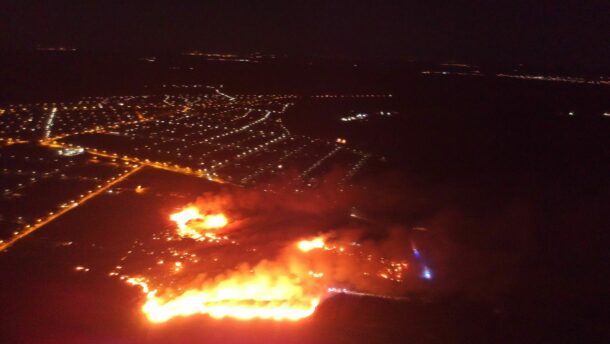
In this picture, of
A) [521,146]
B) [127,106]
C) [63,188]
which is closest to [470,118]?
[521,146]

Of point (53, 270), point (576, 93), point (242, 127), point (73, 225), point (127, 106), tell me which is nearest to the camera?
point (53, 270)

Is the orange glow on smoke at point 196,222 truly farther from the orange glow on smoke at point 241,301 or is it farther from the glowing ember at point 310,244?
the orange glow on smoke at point 241,301

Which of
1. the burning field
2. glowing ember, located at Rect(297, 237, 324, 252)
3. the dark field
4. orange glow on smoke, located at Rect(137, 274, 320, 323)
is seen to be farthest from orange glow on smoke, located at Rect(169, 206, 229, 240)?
orange glow on smoke, located at Rect(137, 274, 320, 323)

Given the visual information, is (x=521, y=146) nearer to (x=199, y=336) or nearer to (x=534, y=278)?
(x=534, y=278)

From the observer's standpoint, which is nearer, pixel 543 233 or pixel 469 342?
pixel 469 342

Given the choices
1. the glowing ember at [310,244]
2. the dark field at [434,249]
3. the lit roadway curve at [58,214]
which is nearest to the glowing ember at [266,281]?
the glowing ember at [310,244]

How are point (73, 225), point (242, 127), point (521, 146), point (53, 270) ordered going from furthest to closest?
point (242, 127), point (521, 146), point (73, 225), point (53, 270)

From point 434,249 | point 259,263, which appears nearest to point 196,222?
point 259,263

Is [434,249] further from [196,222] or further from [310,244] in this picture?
[196,222]
